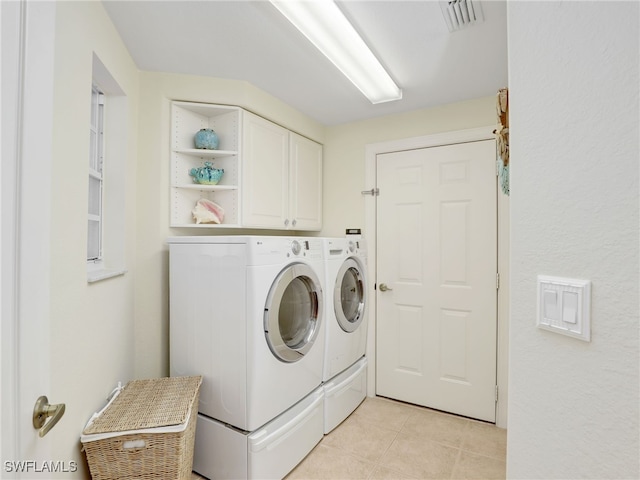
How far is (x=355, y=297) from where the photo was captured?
2537 millimetres

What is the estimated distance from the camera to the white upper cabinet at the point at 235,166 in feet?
6.75

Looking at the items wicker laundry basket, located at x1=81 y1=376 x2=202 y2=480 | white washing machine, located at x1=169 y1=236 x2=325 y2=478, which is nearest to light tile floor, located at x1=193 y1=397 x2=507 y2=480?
white washing machine, located at x1=169 y1=236 x2=325 y2=478

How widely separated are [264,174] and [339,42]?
40.7 inches

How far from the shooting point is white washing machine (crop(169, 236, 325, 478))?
5.13ft

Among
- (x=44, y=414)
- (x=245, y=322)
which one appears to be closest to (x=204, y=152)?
(x=245, y=322)

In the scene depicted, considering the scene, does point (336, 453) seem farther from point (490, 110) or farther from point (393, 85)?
point (490, 110)

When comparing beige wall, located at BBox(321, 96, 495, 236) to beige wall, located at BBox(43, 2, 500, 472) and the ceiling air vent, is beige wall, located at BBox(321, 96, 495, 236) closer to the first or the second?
beige wall, located at BBox(43, 2, 500, 472)

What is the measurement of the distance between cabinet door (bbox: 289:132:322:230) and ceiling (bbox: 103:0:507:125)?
0.46 meters

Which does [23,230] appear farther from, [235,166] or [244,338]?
[235,166]

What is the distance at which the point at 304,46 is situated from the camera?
1.71 m

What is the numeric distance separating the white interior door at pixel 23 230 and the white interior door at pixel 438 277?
7.71 ft

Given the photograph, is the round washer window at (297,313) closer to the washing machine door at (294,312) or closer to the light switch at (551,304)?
the washing machine door at (294,312)

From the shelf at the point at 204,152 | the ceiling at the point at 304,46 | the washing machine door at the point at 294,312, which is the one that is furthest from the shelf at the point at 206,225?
the ceiling at the point at 304,46

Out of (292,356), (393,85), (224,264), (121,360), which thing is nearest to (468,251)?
(393,85)
